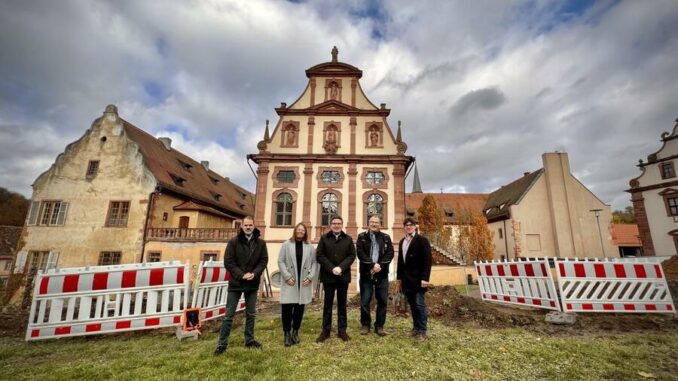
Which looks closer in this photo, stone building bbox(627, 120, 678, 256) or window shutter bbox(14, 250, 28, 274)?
window shutter bbox(14, 250, 28, 274)

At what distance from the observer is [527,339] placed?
4801 millimetres

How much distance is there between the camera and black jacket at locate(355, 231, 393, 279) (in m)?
5.02

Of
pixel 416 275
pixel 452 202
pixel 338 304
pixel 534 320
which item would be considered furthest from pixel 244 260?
pixel 452 202

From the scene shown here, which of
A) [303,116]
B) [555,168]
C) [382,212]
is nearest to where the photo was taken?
[382,212]

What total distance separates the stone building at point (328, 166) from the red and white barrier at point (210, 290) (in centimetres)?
933

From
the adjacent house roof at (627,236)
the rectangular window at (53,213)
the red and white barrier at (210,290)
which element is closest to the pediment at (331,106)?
the red and white barrier at (210,290)

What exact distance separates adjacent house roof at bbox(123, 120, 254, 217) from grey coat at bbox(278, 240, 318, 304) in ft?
55.2

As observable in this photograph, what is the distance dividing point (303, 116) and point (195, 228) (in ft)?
31.4

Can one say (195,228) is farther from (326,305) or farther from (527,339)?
(527,339)

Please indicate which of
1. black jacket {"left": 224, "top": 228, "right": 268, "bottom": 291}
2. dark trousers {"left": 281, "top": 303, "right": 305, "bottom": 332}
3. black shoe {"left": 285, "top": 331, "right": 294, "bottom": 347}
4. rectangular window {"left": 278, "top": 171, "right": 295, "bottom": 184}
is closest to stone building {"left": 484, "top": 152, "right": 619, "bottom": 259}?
rectangular window {"left": 278, "top": 171, "right": 295, "bottom": 184}

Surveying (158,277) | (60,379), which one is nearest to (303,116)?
(158,277)

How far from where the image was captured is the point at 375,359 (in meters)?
3.77

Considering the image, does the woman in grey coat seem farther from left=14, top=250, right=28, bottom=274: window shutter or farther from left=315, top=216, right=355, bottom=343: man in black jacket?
left=14, top=250, right=28, bottom=274: window shutter

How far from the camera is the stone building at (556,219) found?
84.4 ft
